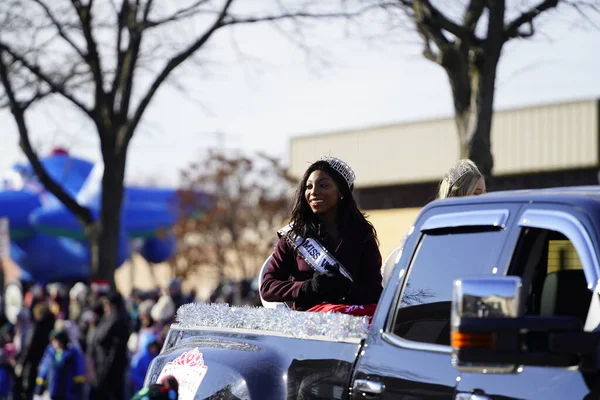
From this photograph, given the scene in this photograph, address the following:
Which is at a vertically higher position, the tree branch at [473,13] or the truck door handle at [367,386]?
the tree branch at [473,13]

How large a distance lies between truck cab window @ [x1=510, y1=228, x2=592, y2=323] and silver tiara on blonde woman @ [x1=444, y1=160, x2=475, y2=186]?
5.77 ft

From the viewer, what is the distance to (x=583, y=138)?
131 ft

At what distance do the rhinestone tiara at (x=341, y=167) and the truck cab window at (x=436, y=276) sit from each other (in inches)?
67.3

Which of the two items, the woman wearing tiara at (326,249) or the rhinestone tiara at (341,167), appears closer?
the woman wearing tiara at (326,249)

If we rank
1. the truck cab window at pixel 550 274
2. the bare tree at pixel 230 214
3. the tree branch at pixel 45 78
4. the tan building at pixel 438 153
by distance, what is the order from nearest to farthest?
the truck cab window at pixel 550 274, the tree branch at pixel 45 78, the tan building at pixel 438 153, the bare tree at pixel 230 214

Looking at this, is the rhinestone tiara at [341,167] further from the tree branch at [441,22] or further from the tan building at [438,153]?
the tan building at [438,153]

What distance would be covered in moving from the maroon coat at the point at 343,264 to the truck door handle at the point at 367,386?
3.82ft

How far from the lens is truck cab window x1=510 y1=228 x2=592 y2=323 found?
3.87m

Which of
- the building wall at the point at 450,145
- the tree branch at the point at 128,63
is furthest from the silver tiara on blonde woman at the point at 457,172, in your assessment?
the building wall at the point at 450,145

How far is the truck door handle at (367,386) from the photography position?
13.8ft

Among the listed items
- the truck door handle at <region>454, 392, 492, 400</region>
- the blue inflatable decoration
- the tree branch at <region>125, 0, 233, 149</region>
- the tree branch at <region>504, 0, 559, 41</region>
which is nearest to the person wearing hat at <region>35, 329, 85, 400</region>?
the tree branch at <region>125, 0, 233, 149</region>

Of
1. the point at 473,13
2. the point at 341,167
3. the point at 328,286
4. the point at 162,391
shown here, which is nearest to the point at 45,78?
the point at 473,13

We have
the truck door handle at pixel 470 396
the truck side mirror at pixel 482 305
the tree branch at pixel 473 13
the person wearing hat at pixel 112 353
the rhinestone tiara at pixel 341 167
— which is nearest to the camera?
the truck side mirror at pixel 482 305

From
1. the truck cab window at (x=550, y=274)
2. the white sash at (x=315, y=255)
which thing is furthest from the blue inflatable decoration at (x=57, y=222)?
the truck cab window at (x=550, y=274)
